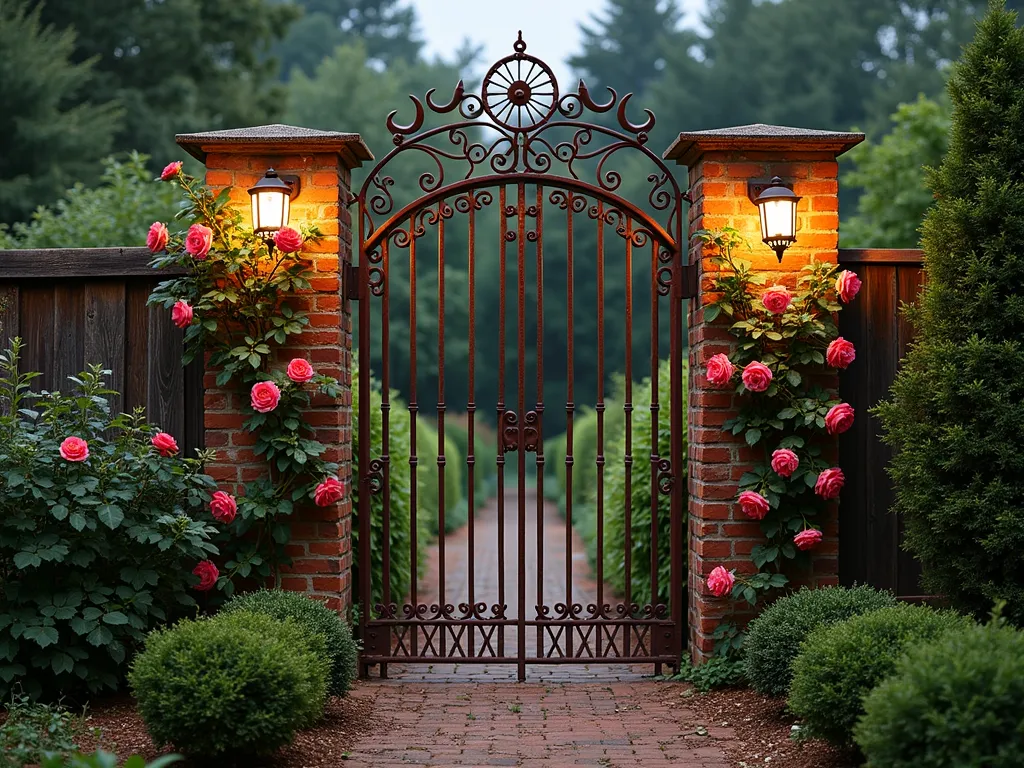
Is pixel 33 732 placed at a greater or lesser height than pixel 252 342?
lesser

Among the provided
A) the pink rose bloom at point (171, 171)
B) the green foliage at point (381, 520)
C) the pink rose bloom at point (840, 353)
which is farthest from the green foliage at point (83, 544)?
the pink rose bloom at point (840, 353)

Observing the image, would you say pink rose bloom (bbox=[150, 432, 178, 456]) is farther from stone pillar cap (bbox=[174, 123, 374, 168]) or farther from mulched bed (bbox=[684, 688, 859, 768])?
mulched bed (bbox=[684, 688, 859, 768])

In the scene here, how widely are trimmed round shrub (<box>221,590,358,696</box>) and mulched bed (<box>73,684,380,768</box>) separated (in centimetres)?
13

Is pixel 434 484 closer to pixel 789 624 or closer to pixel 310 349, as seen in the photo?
pixel 310 349

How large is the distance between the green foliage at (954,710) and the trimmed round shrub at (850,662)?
0.38m

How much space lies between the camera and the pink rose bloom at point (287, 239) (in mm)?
4742

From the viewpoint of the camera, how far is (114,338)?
5172 millimetres

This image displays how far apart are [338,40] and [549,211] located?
1038cm

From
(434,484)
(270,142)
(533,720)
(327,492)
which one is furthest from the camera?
(434,484)

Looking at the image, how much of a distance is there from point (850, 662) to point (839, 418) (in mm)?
1546

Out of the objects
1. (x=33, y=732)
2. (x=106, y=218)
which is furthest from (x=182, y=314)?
(x=106, y=218)

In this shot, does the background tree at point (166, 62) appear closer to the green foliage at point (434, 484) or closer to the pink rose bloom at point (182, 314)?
the green foliage at point (434, 484)

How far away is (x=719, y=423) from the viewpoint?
5062 mm

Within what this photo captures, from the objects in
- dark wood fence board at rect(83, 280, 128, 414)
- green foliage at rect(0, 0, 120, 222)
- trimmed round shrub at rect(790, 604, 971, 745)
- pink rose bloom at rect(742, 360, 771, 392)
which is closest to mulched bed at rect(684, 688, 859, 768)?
trimmed round shrub at rect(790, 604, 971, 745)
